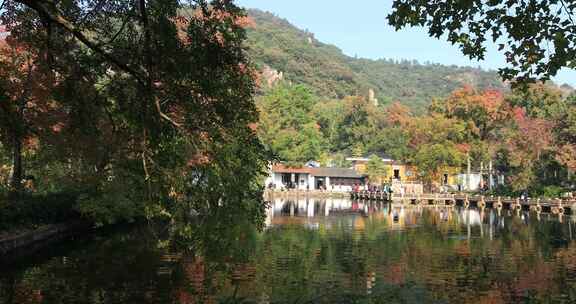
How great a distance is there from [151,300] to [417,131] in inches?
2475

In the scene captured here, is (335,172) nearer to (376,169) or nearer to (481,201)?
(376,169)

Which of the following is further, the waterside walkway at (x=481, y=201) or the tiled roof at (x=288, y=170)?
the tiled roof at (x=288, y=170)

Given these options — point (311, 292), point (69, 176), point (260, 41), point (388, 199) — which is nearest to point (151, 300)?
point (311, 292)

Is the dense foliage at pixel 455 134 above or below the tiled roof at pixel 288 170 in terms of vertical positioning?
above

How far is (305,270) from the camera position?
67.8 feet

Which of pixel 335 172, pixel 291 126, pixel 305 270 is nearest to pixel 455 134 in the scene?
pixel 335 172

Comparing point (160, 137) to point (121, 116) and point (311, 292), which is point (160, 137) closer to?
point (121, 116)

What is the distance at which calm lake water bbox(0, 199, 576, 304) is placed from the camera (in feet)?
53.8

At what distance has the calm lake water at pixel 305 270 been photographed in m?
16.4

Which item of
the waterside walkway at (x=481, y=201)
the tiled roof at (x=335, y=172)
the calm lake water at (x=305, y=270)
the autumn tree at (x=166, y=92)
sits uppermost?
the tiled roof at (x=335, y=172)

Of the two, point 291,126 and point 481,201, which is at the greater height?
point 291,126

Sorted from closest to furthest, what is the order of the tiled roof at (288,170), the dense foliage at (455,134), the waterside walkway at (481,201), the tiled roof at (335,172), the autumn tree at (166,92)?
the autumn tree at (166,92) < the waterside walkway at (481,201) < the dense foliage at (455,134) < the tiled roof at (288,170) < the tiled roof at (335,172)

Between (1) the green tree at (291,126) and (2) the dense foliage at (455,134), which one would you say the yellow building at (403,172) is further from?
(1) the green tree at (291,126)

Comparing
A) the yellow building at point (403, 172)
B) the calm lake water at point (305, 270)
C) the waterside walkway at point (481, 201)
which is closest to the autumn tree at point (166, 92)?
the calm lake water at point (305, 270)
